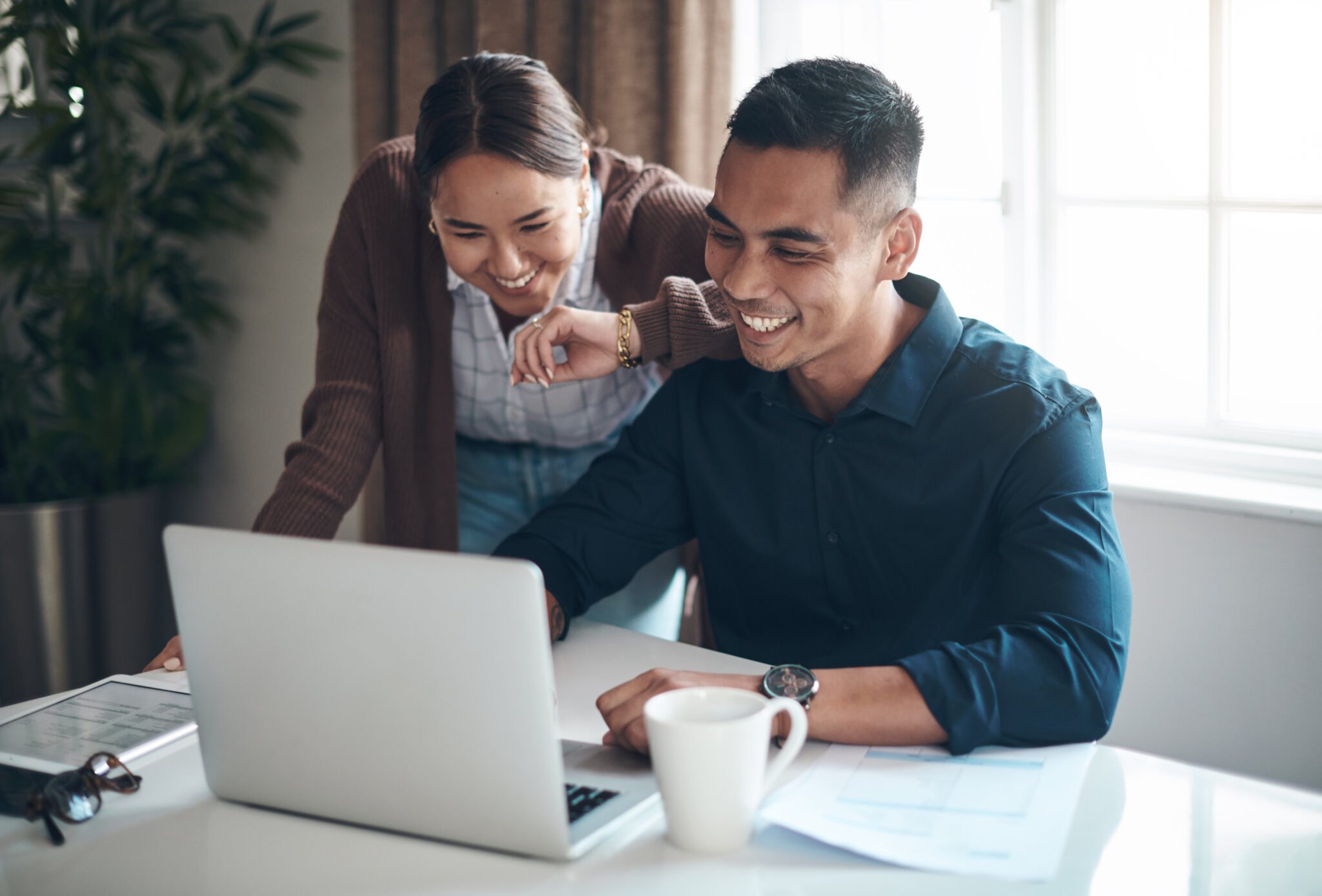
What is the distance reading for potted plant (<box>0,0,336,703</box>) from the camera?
2.79m

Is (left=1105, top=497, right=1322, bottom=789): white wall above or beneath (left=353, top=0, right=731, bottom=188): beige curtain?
beneath

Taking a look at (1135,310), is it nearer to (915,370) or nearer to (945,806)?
(915,370)

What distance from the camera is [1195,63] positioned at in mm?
2111

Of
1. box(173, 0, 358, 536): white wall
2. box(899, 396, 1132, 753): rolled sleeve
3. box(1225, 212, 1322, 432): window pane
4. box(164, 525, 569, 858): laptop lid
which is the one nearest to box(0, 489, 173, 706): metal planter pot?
box(173, 0, 358, 536): white wall

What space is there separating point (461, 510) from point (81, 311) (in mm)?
1571

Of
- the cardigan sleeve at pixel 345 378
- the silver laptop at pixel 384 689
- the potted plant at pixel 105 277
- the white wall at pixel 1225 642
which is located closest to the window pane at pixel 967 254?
the white wall at pixel 1225 642

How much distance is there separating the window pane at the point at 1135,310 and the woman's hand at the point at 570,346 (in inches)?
46.8

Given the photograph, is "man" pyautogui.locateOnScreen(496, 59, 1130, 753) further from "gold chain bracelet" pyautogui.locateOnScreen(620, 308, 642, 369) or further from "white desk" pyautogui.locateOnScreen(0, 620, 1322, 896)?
"white desk" pyautogui.locateOnScreen(0, 620, 1322, 896)

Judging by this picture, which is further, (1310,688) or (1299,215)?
(1299,215)

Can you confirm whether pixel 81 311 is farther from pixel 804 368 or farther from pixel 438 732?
pixel 438 732

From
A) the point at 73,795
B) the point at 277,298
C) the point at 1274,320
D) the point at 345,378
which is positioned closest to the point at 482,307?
the point at 345,378

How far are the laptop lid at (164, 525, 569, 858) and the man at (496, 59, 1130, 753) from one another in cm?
49

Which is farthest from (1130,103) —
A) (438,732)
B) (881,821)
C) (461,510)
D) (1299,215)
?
(438,732)

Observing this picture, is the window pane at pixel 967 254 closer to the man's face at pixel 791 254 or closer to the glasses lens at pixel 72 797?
the man's face at pixel 791 254
